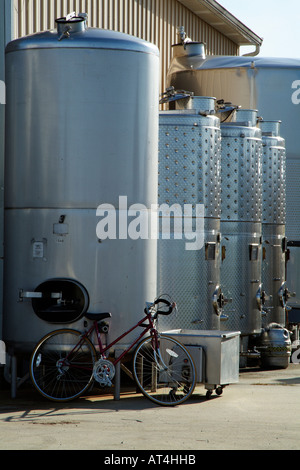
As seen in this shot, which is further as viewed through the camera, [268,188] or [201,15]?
[201,15]

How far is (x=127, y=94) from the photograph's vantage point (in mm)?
8719

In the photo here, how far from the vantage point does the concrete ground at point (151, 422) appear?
6.51m

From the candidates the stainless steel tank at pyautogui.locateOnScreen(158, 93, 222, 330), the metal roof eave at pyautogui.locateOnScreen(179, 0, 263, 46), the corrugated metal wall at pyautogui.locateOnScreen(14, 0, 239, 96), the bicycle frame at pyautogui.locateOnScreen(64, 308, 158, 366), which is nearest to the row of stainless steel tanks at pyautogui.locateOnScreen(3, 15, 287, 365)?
the bicycle frame at pyautogui.locateOnScreen(64, 308, 158, 366)

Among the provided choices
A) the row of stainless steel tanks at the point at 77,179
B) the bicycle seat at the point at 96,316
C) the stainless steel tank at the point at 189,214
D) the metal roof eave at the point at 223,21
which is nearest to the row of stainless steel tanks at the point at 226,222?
the stainless steel tank at the point at 189,214

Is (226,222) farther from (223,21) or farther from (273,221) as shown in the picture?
(223,21)

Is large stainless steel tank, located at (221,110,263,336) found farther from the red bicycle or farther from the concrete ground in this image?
the red bicycle

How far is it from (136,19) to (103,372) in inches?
296

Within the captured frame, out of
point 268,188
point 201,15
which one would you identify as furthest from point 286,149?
point 201,15

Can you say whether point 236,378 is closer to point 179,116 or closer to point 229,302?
point 229,302

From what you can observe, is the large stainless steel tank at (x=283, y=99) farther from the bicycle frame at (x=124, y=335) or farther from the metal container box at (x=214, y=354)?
the bicycle frame at (x=124, y=335)

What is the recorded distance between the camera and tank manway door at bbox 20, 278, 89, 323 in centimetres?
848

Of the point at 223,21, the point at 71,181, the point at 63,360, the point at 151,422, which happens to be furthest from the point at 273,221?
the point at 223,21
